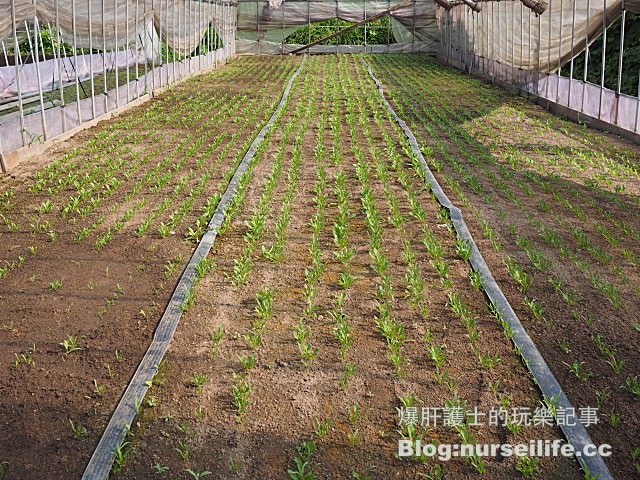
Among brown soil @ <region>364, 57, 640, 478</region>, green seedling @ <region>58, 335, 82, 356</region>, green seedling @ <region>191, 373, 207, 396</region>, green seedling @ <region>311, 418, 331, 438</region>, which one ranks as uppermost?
brown soil @ <region>364, 57, 640, 478</region>

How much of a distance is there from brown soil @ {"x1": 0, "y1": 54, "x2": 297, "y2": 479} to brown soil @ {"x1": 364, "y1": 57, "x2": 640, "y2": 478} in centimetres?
257

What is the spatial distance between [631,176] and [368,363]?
18.3ft

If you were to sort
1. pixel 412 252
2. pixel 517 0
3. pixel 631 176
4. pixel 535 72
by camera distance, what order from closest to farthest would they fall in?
1. pixel 412 252
2. pixel 631 176
3. pixel 535 72
4. pixel 517 0

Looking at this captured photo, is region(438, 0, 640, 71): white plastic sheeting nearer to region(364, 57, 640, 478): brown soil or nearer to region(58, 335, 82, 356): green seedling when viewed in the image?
region(364, 57, 640, 478): brown soil

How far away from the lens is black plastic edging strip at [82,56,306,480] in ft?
10.8

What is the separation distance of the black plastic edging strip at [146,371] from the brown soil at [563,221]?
231 centimetres

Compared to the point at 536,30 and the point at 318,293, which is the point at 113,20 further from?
the point at 318,293

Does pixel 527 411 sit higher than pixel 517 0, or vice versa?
pixel 517 0

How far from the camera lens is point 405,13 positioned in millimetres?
30375

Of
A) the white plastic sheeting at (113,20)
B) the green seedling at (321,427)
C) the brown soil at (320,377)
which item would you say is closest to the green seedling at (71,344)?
the brown soil at (320,377)

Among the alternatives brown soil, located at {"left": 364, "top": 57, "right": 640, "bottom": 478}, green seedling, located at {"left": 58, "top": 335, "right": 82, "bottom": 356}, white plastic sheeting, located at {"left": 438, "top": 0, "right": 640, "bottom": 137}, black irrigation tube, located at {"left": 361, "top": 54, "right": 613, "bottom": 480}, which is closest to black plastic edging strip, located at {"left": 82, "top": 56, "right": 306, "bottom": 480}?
green seedling, located at {"left": 58, "top": 335, "right": 82, "bottom": 356}

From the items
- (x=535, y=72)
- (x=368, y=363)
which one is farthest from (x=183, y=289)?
(x=535, y=72)

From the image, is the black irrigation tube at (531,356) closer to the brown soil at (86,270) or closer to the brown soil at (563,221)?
the brown soil at (563,221)

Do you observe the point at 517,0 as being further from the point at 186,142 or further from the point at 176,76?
the point at 186,142
